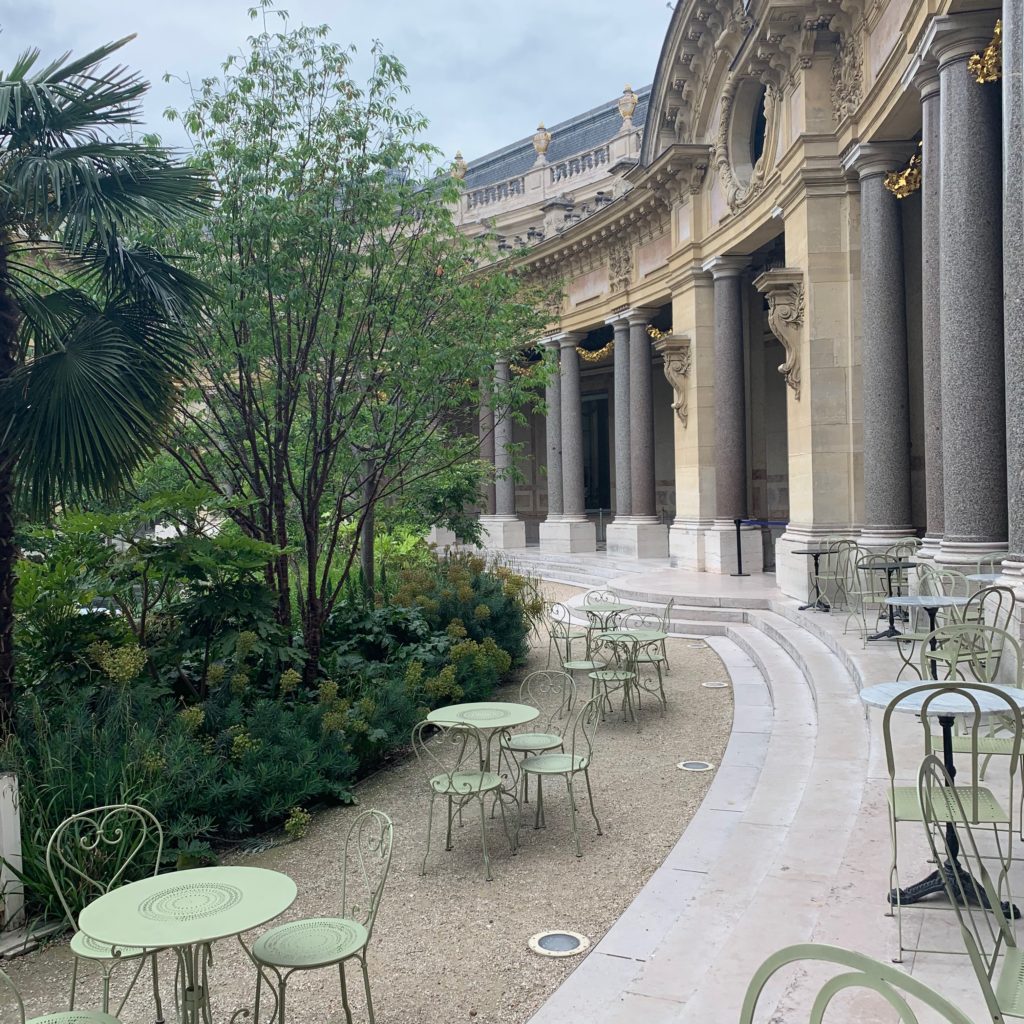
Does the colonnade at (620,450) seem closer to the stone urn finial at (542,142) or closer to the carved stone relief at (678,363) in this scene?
the carved stone relief at (678,363)

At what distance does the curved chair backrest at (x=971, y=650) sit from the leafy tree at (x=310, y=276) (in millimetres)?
4928

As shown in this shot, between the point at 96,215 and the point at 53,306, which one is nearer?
the point at 96,215

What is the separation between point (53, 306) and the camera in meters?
6.36

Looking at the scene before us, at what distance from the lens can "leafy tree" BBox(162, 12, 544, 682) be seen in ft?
25.5

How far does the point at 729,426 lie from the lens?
1655cm

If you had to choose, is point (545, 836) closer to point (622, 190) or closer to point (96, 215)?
point (96, 215)

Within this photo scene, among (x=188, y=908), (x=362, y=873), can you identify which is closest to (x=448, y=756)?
(x=362, y=873)

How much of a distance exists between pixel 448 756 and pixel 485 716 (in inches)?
71.1

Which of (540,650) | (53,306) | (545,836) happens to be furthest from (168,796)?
(540,650)

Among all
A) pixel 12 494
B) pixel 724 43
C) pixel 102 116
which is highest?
pixel 724 43

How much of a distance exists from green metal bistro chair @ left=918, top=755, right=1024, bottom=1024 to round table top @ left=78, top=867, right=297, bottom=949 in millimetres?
2035

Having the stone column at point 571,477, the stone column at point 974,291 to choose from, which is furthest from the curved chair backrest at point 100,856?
the stone column at point 571,477

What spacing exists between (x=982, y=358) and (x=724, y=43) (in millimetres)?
9306

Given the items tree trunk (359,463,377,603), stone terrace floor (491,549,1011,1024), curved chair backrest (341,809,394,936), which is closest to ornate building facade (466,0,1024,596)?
stone terrace floor (491,549,1011,1024)
